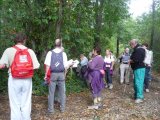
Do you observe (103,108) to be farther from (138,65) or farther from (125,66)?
(125,66)

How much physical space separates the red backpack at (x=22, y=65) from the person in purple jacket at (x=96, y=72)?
3103mm

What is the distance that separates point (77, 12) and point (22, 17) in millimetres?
3609

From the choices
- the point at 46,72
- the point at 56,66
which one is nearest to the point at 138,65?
the point at 56,66

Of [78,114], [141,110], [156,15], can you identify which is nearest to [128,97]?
[141,110]

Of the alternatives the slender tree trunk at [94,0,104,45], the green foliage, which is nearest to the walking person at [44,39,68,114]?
the green foliage

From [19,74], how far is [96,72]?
357 cm

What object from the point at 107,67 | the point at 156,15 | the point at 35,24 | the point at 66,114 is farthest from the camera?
the point at 156,15

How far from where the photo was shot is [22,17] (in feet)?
41.8

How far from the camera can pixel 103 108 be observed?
10.4m

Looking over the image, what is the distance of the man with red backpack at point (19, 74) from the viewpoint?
7453 millimetres

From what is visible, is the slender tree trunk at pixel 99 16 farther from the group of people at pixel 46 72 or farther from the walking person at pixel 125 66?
the group of people at pixel 46 72

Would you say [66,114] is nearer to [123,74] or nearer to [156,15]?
[123,74]

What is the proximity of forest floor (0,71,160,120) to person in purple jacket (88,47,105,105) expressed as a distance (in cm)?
55

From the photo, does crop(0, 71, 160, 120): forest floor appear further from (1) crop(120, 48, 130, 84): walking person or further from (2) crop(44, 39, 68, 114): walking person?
(1) crop(120, 48, 130, 84): walking person
